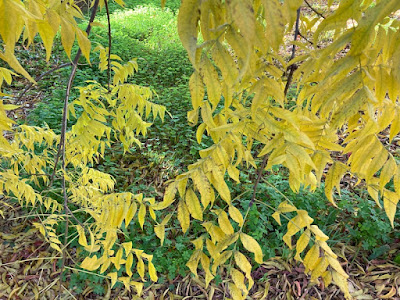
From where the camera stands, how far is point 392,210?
32.1 inches

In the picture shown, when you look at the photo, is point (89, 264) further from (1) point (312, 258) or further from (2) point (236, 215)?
(1) point (312, 258)

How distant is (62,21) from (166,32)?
585cm

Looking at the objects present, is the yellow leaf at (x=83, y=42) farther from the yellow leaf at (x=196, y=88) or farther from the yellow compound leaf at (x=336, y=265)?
the yellow compound leaf at (x=336, y=265)

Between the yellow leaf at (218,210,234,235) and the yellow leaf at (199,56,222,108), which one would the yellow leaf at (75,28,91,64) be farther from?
the yellow leaf at (218,210,234,235)

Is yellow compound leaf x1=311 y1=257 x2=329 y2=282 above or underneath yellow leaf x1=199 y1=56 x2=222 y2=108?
underneath

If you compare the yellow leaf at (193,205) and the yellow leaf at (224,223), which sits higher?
the yellow leaf at (193,205)

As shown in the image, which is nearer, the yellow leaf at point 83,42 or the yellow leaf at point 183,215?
the yellow leaf at point 83,42

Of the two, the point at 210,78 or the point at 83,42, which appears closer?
the point at 210,78

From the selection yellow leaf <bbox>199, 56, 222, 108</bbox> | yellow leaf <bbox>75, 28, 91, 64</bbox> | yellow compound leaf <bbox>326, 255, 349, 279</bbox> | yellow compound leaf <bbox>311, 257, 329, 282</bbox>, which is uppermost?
yellow leaf <bbox>199, 56, 222, 108</bbox>

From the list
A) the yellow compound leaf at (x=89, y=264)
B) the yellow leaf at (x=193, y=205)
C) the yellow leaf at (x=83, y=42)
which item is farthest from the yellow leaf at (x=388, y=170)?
the yellow compound leaf at (x=89, y=264)

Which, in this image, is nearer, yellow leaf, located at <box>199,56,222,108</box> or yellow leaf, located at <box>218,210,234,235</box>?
yellow leaf, located at <box>199,56,222,108</box>

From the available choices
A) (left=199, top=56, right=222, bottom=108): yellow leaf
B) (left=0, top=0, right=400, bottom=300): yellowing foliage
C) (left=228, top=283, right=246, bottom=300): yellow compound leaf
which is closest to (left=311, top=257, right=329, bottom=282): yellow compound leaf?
(left=0, top=0, right=400, bottom=300): yellowing foliage

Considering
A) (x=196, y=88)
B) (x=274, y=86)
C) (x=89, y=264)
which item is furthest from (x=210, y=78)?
(x=89, y=264)

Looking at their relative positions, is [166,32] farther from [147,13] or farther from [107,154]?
[107,154]
